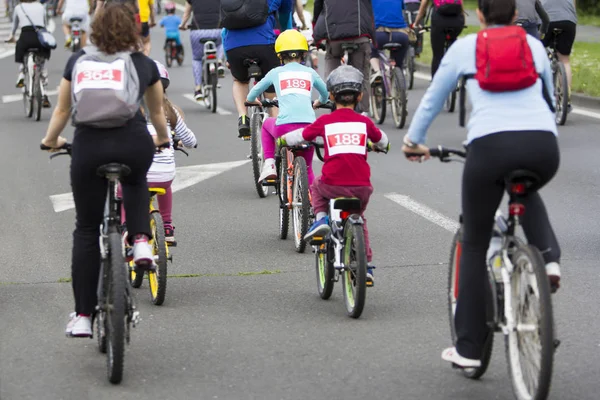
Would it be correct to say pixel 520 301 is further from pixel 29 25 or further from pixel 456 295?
pixel 29 25

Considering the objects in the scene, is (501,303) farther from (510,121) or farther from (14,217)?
(14,217)

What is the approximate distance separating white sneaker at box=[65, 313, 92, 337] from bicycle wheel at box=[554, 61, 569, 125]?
9770 mm

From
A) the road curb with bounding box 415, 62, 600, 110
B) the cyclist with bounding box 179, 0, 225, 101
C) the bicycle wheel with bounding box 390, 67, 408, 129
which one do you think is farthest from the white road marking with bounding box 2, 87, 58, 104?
the road curb with bounding box 415, 62, 600, 110

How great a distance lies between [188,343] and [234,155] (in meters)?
8.25

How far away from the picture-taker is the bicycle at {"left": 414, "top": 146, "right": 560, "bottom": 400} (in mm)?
5293

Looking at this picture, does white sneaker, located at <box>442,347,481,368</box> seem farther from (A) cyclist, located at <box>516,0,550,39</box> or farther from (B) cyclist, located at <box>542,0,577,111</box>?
(B) cyclist, located at <box>542,0,577,111</box>

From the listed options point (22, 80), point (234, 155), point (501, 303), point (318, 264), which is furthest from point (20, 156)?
point (501, 303)

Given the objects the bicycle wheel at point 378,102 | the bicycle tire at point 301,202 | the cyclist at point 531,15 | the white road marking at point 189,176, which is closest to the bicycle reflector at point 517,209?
the bicycle tire at point 301,202

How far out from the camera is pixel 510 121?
5.51 metres

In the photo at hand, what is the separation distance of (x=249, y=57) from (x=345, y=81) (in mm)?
5451

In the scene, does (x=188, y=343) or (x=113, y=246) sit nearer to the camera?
(x=113, y=246)

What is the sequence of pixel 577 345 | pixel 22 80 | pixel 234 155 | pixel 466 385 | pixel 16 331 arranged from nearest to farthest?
1. pixel 466 385
2. pixel 577 345
3. pixel 16 331
4. pixel 234 155
5. pixel 22 80

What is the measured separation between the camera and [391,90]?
17.1 meters

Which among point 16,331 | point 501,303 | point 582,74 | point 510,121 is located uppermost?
point 510,121
